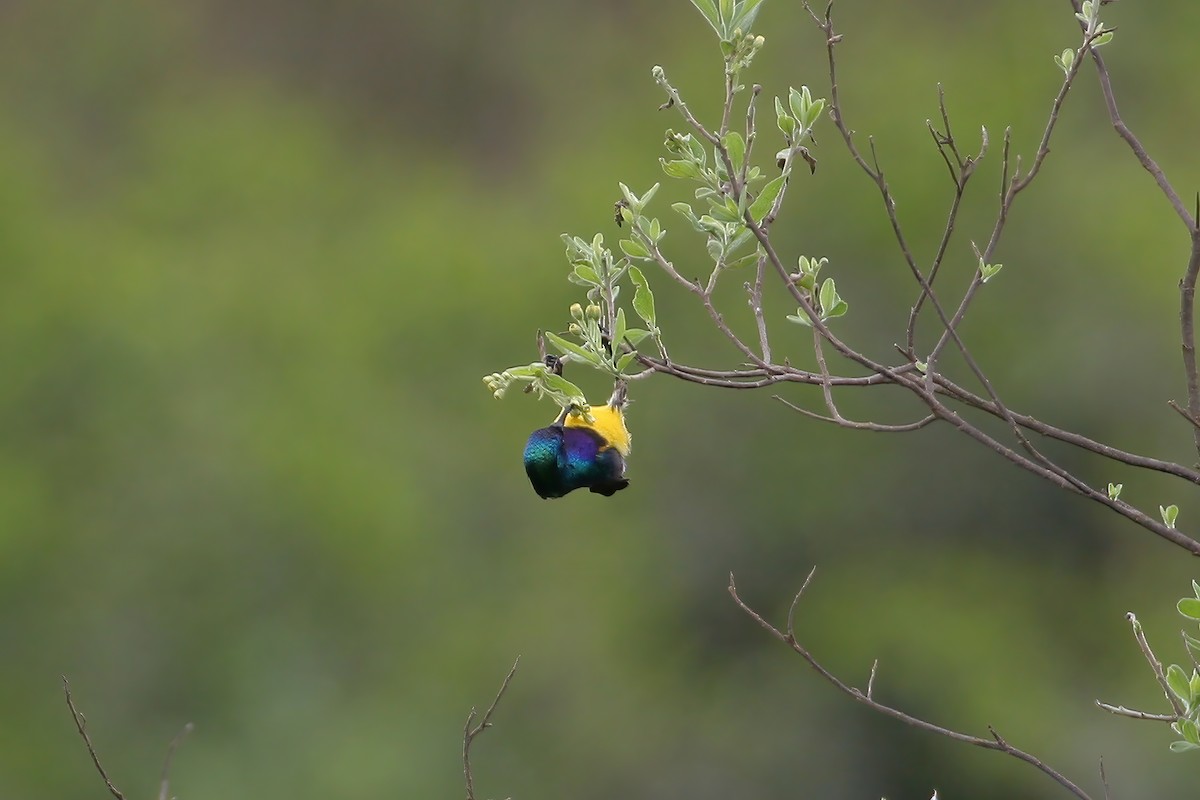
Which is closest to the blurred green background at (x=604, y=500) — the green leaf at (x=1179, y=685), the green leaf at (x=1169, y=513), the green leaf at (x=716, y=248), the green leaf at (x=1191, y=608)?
the green leaf at (x=1169, y=513)

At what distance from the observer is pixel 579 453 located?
2.60 m

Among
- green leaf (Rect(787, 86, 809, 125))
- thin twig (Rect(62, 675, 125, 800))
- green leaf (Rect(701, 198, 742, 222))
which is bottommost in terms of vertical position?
thin twig (Rect(62, 675, 125, 800))

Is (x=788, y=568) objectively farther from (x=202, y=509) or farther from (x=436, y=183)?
(x=436, y=183)

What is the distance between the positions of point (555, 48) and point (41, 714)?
33.1ft

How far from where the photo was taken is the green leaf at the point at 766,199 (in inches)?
86.0

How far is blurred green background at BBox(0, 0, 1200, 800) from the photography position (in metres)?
9.30

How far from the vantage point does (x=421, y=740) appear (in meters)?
10.6

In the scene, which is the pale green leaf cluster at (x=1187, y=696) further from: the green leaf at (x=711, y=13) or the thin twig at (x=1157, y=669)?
the green leaf at (x=711, y=13)

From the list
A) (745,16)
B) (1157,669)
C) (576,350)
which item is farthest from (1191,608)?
(745,16)

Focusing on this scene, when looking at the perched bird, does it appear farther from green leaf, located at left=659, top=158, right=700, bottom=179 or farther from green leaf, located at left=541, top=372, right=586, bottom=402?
green leaf, located at left=659, top=158, right=700, bottom=179

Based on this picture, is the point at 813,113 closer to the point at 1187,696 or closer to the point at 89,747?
the point at 1187,696

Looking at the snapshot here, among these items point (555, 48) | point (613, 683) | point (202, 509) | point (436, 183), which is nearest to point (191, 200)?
point (436, 183)

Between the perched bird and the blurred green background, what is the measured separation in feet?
18.6

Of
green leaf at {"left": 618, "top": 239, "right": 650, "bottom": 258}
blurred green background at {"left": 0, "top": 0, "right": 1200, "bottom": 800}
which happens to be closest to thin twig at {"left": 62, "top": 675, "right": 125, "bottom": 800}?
green leaf at {"left": 618, "top": 239, "right": 650, "bottom": 258}
